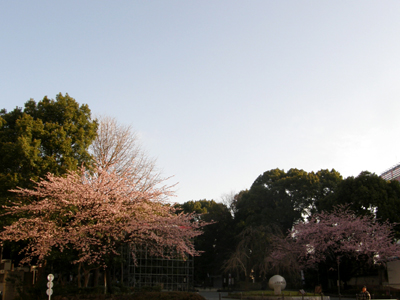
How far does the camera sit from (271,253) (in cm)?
3744

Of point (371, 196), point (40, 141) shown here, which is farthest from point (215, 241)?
point (40, 141)

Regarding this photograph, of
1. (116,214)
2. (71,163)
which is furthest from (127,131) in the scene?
(116,214)

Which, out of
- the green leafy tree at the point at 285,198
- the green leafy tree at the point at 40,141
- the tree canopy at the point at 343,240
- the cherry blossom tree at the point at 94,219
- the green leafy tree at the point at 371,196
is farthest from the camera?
the green leafy tree at the point at 285,198

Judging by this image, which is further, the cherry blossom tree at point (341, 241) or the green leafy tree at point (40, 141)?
the cherry blossom tree at point (341, 241)

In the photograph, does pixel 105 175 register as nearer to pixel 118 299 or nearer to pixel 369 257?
pixel 118 299

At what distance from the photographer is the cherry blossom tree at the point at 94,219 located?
17281mm

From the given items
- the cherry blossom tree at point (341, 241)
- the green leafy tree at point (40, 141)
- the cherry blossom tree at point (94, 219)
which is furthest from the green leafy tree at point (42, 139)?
the cherry blossom tree at point (341, 241)

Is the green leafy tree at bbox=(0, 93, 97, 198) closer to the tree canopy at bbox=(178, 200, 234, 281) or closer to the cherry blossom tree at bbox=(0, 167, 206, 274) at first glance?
the cherry blossom tree at bbox=(0, 167, 206, 274)

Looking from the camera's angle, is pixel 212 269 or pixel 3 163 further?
pixel 212 269

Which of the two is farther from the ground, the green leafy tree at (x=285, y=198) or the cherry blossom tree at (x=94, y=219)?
the green leafy tree at (x=285, y=198)

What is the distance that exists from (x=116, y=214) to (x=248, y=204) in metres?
34.5

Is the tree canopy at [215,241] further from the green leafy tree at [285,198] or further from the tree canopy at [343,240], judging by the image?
the tree canopy at [343,240]

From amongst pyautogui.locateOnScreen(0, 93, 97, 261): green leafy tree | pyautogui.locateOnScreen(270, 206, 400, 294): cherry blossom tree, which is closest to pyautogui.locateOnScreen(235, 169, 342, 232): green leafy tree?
pyautogui.locateOnScreen(270, 206, 400, 294): cherry blossom tree

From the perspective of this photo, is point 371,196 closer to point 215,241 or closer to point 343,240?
point 343,240
